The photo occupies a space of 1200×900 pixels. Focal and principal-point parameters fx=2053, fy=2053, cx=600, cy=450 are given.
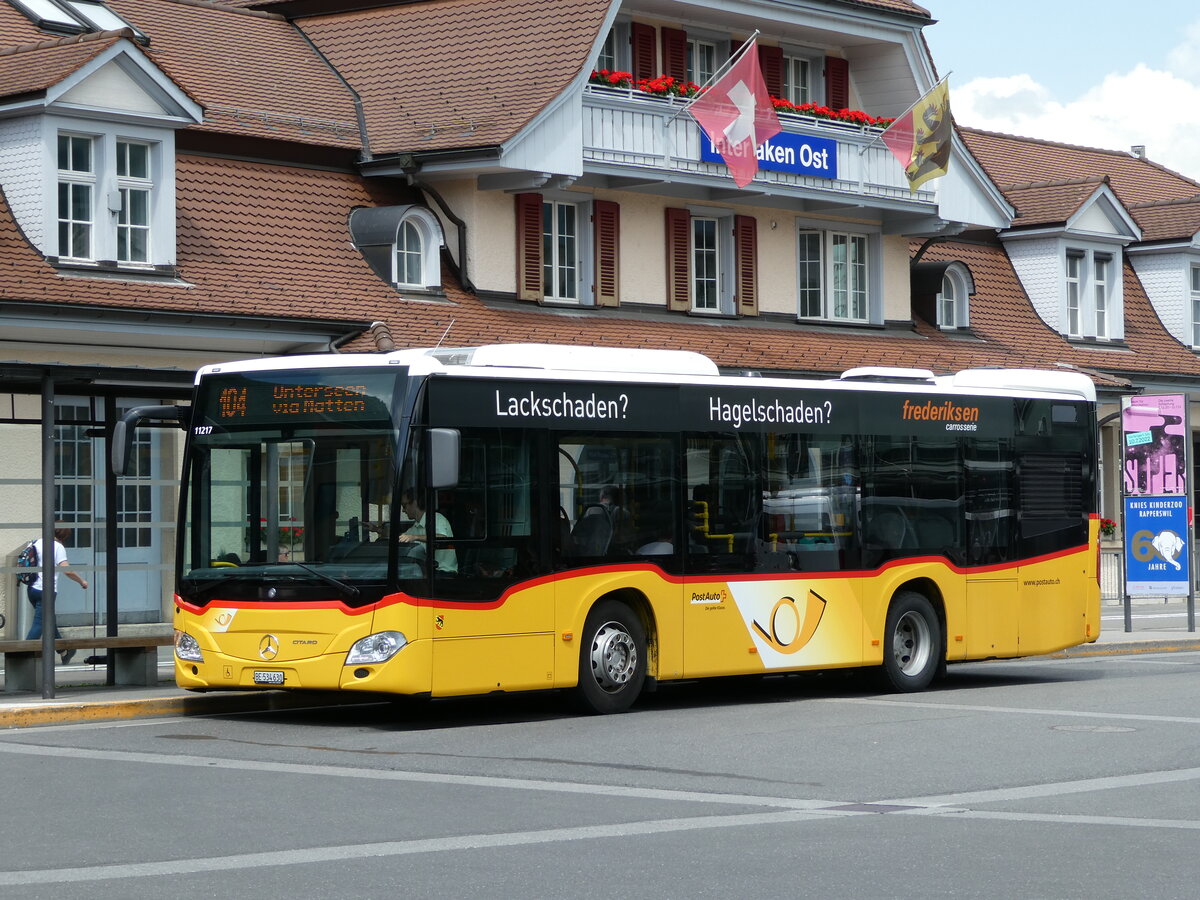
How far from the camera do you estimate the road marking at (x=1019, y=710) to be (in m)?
16.6

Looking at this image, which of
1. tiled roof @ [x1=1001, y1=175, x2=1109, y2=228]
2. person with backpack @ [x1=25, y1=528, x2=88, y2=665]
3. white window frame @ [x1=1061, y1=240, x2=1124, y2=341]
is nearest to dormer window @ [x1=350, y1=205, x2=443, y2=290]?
person with backpack @ [x1=25, y1=528, x2=88, y2=665]

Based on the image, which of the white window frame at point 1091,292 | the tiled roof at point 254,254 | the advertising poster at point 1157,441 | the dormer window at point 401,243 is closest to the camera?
the tiled roof at point 254,254

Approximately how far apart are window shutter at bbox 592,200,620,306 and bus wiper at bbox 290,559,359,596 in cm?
1391

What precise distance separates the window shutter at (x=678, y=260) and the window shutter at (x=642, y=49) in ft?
6.65

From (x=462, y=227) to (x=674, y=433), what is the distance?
10.8 m

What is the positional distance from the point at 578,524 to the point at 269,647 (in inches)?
105

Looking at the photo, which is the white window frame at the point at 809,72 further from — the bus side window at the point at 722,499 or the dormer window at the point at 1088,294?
the bus side window at the point at 722,499

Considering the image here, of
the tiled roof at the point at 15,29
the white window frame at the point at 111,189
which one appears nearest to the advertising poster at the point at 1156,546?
the white window frame at the point at 111,189

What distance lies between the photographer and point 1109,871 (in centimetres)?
921

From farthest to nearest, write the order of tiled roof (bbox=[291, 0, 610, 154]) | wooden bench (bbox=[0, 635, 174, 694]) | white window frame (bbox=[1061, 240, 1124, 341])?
1. white window frame (bbox=[1061, 240, 1124, 341])
2. tiled roof (bbox=[291, 0, 610, 154])
3. wooden bench (bbox=[0, 635, 174, 694])

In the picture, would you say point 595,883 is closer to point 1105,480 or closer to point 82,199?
point 82,199

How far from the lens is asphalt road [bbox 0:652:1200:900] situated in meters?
8.99

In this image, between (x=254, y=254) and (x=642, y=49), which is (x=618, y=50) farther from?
(x=254, y=254)

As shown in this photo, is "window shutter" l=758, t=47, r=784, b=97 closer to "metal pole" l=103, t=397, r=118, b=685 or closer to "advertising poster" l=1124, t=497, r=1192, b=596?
"advertising poster" l=1124, t=497, r=1192, b=596
